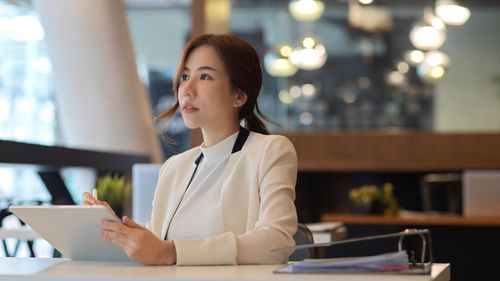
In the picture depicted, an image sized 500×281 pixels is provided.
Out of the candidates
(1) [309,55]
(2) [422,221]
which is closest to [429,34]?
(1) [309,55]

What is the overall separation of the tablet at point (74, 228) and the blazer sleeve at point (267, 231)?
6.9 inches

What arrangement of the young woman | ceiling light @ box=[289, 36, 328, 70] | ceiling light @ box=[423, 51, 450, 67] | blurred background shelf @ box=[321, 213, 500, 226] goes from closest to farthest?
the young woman
blurred background shelf @ box=[321, 213, 500, 226]
ceiling light @ box=[289, 36, 328, 70]
ceiling light @ box=[423, 51, 450, 67]

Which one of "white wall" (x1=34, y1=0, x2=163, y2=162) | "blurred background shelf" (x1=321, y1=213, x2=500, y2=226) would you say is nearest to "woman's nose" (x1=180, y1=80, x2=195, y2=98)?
"blurred background shelf" (x1=321, y1=213, x2=500, y2=226)

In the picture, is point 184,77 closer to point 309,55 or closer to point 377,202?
point 377,202

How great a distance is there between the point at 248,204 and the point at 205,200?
0.12 m

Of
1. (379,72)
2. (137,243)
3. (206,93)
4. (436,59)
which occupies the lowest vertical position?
(137,243)

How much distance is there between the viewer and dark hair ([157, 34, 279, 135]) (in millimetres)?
1848

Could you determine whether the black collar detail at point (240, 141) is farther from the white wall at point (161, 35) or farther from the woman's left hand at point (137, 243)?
the white wall at point (161, 35)

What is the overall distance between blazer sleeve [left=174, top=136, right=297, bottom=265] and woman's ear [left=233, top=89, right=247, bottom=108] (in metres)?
0.18

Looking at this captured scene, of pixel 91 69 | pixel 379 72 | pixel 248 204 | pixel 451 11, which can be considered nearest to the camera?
pixel 248 204

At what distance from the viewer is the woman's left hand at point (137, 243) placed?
1.48 metres

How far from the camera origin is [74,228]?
5.01 feet

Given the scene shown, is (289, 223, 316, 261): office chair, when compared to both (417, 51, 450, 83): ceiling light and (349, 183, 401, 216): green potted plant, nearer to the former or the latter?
(349, 183, 401, 216): green potted plant

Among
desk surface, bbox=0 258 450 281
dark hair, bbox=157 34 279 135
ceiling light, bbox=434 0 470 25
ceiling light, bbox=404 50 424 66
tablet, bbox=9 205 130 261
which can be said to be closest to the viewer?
desk surface, bbox=0 258 450 281
